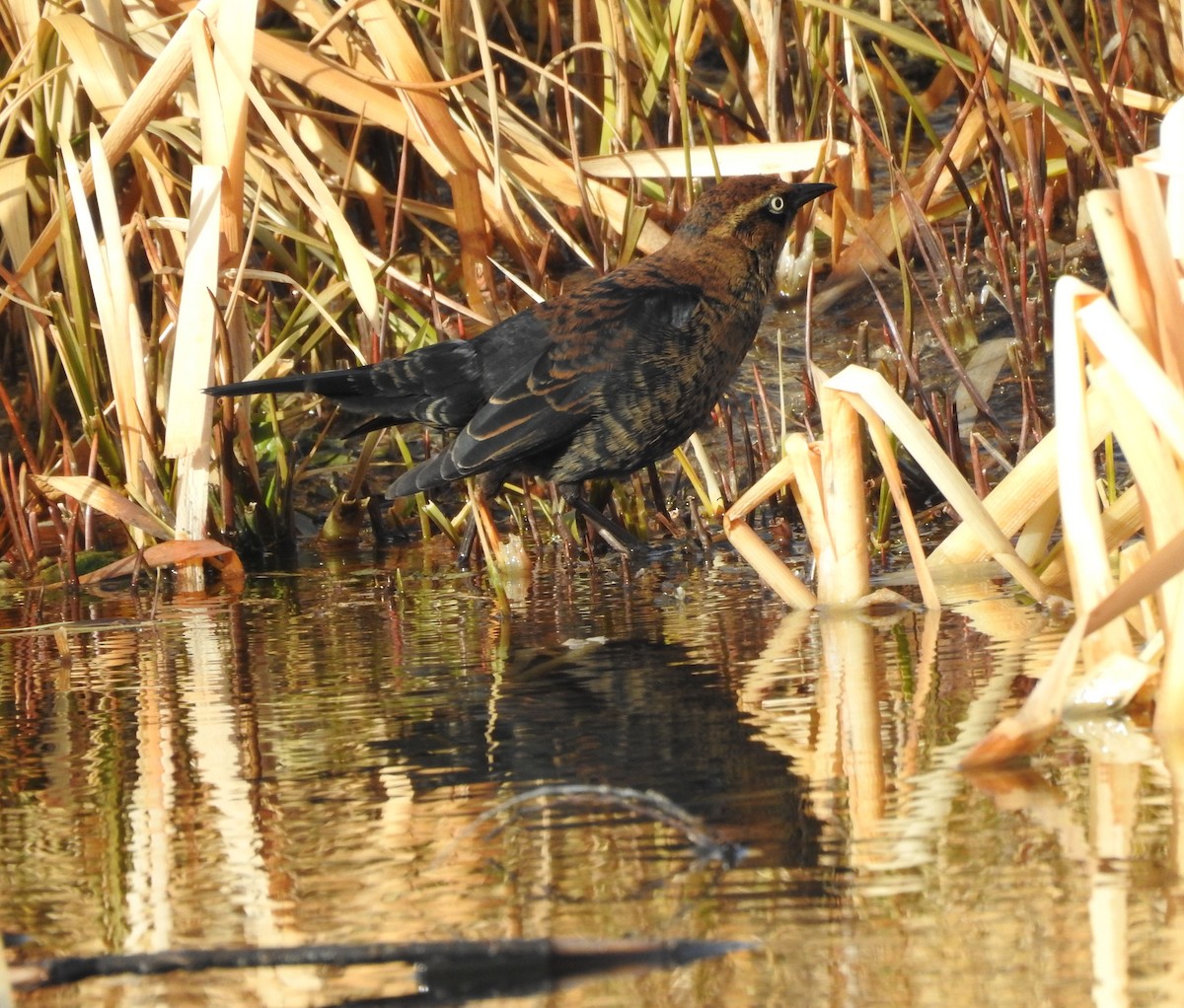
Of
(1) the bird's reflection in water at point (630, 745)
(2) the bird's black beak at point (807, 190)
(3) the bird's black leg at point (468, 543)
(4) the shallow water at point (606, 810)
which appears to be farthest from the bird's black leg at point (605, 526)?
(1) the bird's reflection in water at point (630, 745)

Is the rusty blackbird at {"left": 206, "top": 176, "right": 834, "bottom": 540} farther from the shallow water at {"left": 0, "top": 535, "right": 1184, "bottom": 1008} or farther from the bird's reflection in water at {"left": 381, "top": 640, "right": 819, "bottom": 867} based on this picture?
the bird's reflection in water at {"left": 381, "top": 640, "right": 819, "bottom": 867}

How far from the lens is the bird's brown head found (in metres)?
5.16

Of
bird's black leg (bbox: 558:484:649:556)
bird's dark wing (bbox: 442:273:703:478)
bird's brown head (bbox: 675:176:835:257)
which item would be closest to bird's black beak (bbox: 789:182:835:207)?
bird's brown head (bbox: 675:176:835:257)

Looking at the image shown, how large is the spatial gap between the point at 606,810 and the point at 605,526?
248 centimetres

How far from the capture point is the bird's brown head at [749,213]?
516cm

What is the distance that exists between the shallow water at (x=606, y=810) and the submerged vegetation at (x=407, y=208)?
1121 millimetres

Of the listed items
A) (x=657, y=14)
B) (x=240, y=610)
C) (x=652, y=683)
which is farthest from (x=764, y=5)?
(x=652, y=683)

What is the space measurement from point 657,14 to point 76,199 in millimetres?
2130

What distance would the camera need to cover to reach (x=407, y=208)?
19.0 feet

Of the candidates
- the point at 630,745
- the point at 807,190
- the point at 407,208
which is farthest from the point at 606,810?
the point at 407,208

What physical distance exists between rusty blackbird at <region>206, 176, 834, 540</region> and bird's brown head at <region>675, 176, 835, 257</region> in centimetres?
12

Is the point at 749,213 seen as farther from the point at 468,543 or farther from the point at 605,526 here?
the point at 468,543

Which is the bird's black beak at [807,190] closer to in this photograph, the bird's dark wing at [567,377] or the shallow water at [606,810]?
the bird's dark wing at [567,377]

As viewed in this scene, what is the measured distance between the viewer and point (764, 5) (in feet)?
19.5
